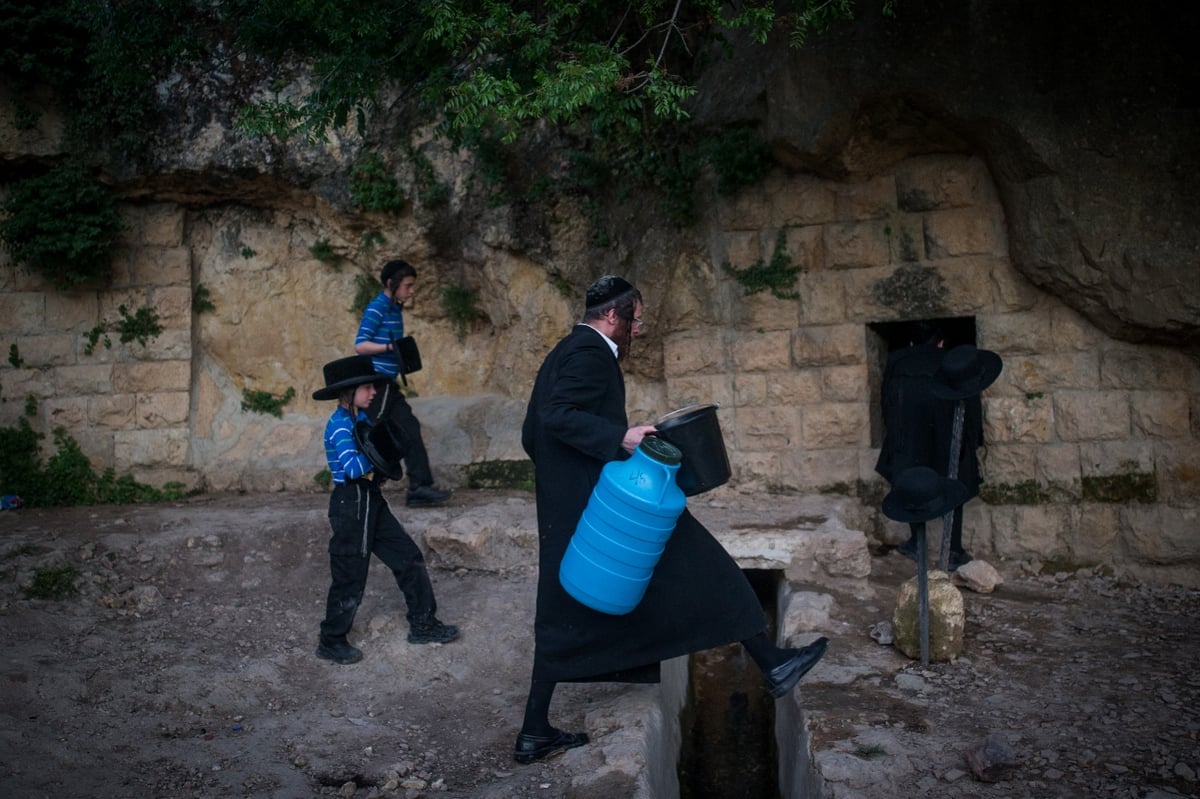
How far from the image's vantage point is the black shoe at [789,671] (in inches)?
167

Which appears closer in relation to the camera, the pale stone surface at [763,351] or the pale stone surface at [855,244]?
the pale stone surface at [855,244]

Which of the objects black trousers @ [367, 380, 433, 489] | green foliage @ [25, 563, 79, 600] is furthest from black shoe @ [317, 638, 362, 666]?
black trousers @ [367, 380, 433, 489]

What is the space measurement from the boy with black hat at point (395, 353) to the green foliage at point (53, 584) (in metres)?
2.29

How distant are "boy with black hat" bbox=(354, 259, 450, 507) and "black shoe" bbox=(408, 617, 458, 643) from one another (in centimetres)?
200

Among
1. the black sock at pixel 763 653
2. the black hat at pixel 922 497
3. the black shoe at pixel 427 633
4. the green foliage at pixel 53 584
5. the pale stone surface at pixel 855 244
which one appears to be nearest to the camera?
the black sock at pixel 763 653

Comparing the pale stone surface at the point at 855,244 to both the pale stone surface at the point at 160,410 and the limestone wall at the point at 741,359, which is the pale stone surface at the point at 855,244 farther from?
the pale stone surface at the point at 160,410

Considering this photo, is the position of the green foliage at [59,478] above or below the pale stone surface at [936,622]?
above

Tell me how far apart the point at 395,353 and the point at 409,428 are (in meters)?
0.57

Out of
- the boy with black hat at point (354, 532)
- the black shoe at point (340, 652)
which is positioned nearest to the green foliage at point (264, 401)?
the boy with black hat at point (354, 532)

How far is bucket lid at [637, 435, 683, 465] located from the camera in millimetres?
3881

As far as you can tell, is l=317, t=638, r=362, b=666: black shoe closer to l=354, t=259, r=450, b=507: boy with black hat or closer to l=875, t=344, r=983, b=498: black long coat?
l=354, t=259, r=450, b=507: boy with black hat

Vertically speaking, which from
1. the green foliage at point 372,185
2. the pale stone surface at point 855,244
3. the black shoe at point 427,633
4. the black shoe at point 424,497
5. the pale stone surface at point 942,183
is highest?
the green foliage at point 372,185

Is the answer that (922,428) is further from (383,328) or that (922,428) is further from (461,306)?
(461,306)

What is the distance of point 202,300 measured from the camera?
9555 mm
